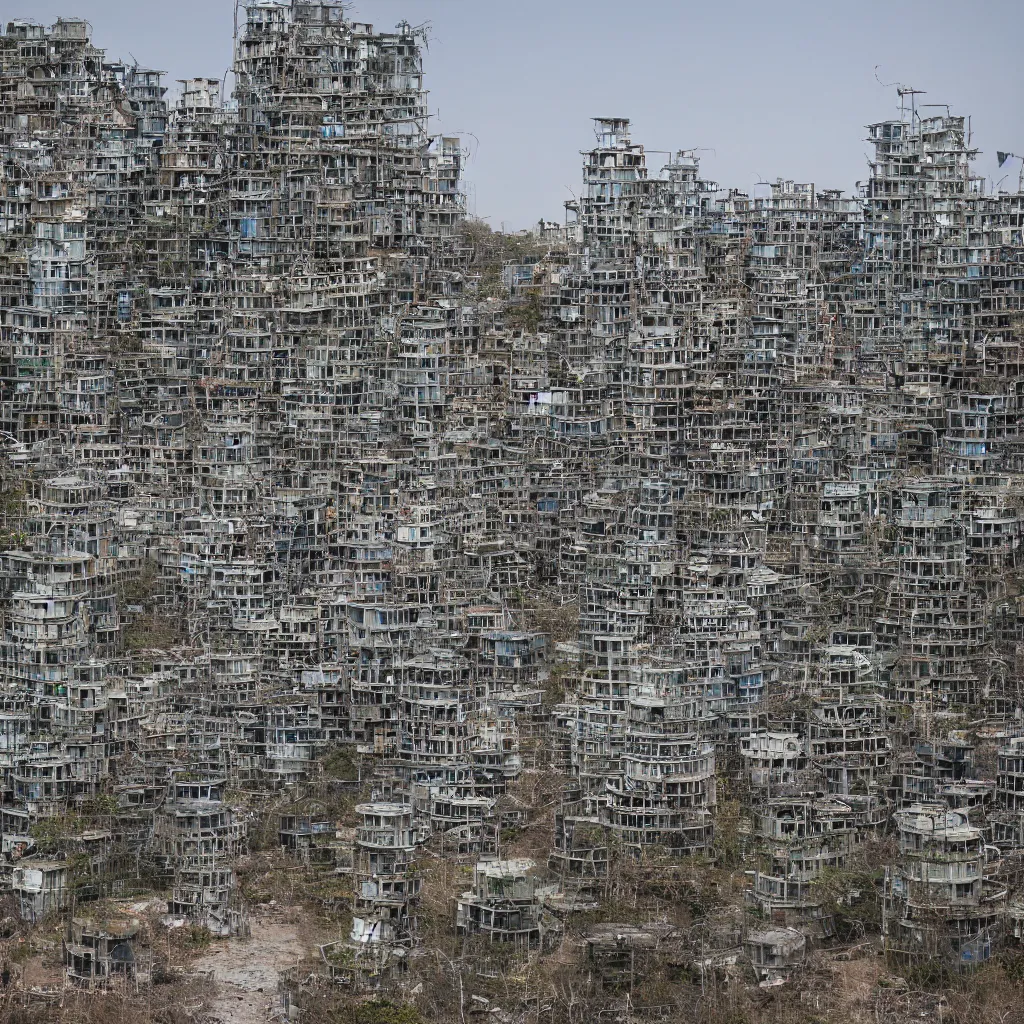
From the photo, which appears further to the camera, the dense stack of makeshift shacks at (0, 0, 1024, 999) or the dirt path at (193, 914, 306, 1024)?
the dense stack of makeshift shacks at (0, 0, 1024, 999)

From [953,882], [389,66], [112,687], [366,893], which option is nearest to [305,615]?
[112,687]

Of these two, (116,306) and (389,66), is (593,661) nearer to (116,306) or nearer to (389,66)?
(116,306)

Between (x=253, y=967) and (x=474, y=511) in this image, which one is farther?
(x=474, y=511)

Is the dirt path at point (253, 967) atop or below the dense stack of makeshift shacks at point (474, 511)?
below

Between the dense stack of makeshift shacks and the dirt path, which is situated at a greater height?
the dense stack of makeshift shacks

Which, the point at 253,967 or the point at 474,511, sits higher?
the point at 474,511
